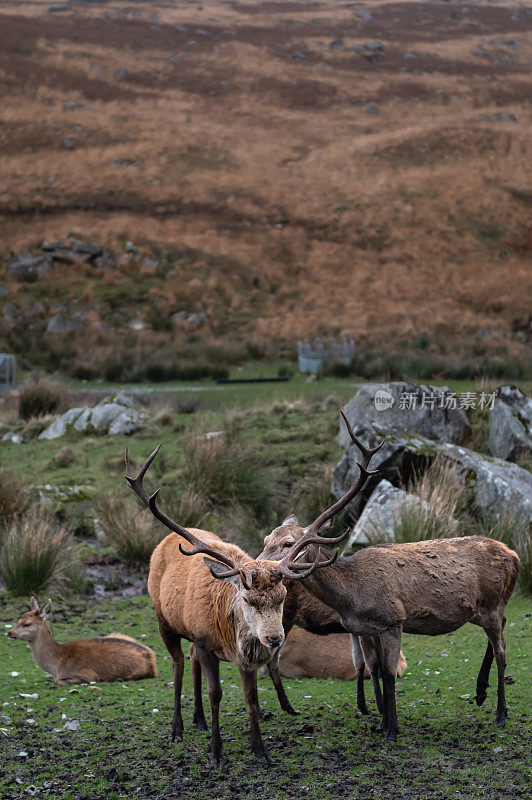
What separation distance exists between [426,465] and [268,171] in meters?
53.5

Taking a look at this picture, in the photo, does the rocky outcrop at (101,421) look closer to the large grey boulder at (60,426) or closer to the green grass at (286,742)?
the large grey boulder at (60,426)

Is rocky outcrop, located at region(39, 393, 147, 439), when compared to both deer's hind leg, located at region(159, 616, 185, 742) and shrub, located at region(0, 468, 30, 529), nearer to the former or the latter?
shrub, located at region(0, 468, 30, 529)

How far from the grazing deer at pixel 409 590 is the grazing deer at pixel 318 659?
118 centimetres

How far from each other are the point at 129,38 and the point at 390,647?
73157mm

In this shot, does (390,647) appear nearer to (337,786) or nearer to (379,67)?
(337,786)

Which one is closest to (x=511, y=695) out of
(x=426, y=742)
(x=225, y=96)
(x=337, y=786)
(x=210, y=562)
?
(x=426, y=742)

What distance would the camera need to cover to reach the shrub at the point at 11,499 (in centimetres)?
1266

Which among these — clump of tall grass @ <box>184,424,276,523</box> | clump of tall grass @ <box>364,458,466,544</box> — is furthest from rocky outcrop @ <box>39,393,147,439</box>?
clump of tall grass @ <box>364,458,466,544</box>

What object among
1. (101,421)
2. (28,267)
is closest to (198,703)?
(101,421)

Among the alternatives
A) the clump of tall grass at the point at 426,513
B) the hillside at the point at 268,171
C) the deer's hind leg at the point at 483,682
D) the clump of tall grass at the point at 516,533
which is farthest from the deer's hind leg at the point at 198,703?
the hillside at the point at 268,171

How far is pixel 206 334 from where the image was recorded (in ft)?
161

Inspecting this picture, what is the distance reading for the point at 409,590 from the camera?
21.2 feet

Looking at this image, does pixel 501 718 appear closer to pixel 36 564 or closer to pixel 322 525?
pixel 322 525

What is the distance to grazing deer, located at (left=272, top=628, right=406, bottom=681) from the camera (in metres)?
7.84
